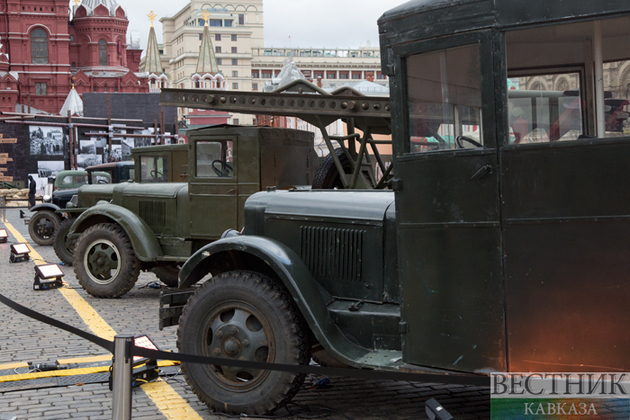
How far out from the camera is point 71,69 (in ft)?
270

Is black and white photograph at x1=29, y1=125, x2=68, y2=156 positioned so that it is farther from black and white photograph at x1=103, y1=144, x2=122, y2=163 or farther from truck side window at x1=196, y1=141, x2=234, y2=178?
truck side window at x1=196, y1=141, x2=234, y2=178

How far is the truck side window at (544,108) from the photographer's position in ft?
12.6

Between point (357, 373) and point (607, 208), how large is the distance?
1.55m

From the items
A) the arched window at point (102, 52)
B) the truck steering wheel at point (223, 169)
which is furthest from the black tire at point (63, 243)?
the arched window at point (102, 52)

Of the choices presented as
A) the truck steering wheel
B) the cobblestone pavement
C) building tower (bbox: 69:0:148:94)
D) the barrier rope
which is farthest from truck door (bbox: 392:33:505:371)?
building tower (bbox: 69:0:148:94)

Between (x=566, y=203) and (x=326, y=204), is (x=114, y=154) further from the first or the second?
(x=566, y=203)

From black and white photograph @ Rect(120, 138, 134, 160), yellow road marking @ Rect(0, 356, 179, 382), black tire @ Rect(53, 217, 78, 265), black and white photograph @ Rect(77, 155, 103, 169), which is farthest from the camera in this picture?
black and white photograph @ Rect(120, 138, 134, 160)

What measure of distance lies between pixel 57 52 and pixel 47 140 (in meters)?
33.7

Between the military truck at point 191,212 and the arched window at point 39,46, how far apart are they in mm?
74316

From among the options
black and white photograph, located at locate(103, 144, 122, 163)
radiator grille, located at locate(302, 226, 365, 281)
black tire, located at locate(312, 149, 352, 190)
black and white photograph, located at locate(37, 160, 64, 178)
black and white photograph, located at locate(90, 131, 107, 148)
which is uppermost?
black and white photograph, located at locate(90, 131, 107, 148)

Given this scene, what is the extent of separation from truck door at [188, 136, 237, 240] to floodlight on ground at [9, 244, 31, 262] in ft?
20.1

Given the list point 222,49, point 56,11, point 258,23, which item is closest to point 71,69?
point 56,11

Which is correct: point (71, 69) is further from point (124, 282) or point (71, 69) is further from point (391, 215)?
point (391, 215)

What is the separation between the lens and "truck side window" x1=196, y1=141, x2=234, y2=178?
403 inches
